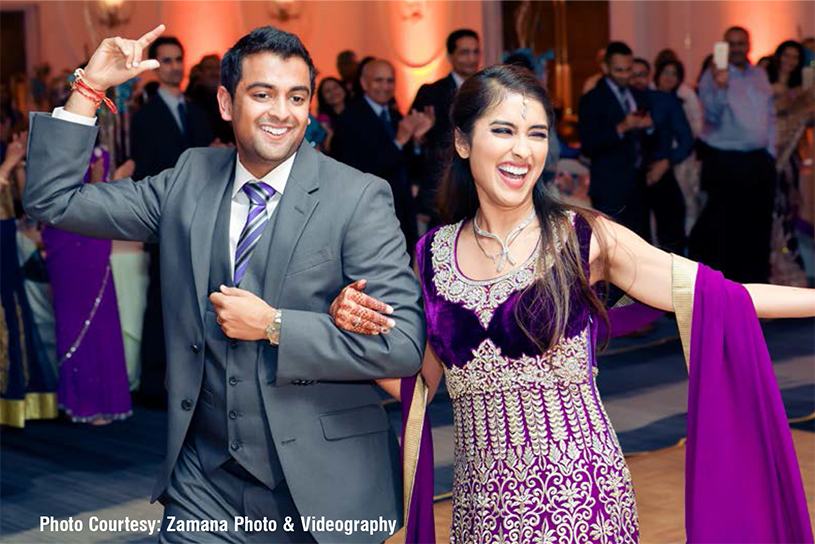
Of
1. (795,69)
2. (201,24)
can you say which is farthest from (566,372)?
(201,24)

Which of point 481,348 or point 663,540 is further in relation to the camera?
point 663,540

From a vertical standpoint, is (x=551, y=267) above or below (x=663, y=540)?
above

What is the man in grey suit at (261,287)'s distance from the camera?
240 centimetres

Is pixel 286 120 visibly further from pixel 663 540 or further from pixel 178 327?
pixel 663 540

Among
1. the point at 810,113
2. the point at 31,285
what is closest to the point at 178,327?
the point at 31,285

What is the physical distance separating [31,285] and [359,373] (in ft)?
13.4

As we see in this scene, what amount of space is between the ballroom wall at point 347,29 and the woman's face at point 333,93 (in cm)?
154

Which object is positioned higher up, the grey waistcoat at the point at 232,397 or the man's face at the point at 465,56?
the man's face at the point at 465,56

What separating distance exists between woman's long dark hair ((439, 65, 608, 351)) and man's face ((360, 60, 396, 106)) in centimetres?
478

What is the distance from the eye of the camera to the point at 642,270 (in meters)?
2.51

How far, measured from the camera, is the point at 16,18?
14164 millimetres

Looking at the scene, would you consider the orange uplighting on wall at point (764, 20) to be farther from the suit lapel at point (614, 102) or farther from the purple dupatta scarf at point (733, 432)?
the purple dupatta scarf at point (733, 432)

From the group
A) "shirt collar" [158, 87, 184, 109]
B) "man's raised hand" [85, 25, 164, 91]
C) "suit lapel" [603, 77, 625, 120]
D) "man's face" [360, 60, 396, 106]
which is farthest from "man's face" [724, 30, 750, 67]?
"man's raised hand" [85, 25, 164, 91]

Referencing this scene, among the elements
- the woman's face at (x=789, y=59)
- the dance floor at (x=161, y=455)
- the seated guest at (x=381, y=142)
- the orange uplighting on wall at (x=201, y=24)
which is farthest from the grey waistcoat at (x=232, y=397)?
the orange uplighting on wall at (x=201, y=24)
